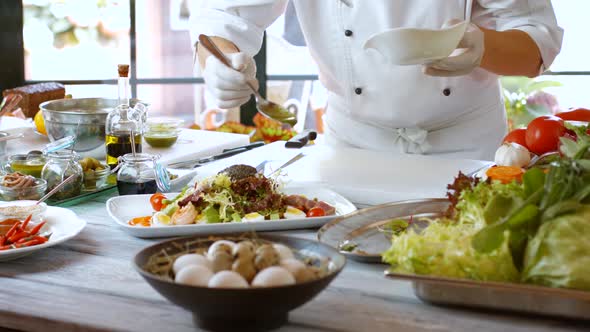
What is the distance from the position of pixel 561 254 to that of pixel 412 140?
1227 mm

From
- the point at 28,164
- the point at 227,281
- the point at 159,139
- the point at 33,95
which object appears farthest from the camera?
the point at 33,95

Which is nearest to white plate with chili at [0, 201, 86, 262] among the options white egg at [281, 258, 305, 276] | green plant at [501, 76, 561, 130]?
white egg at [281, 258, 305, 276]

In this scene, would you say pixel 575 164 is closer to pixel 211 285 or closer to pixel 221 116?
pixel 211 285

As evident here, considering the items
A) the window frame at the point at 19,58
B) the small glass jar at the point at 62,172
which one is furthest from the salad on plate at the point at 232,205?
the window frame at the point at 19,58

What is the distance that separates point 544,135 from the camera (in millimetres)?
1839

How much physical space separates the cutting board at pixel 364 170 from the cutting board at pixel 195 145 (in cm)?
23

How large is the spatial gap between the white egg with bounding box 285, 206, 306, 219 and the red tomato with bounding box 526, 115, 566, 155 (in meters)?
0.69

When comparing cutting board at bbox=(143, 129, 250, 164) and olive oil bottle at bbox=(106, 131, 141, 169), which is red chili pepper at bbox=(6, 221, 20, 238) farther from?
cutting board at bbox=(143, 129, 250, 164)

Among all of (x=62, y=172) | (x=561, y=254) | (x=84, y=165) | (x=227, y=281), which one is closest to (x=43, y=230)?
(x=62, y=172)

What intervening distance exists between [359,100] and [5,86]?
2.22 m

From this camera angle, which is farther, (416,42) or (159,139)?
(159,139)

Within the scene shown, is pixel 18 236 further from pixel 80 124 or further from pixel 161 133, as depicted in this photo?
pixel 161 133

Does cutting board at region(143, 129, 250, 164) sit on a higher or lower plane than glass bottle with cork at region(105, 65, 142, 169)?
lower

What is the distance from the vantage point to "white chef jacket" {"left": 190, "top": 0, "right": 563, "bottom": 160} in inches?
83.1
